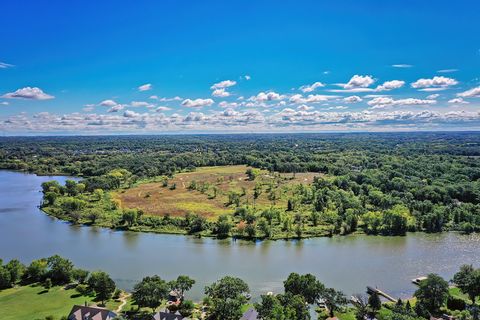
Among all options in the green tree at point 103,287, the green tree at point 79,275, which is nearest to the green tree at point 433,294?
the green tree at point 103,287

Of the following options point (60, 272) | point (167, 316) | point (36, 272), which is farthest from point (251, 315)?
point (36, 272)

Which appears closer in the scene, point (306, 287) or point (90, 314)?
point (90, 314)

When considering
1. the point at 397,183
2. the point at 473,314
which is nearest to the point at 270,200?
the point at 397,183

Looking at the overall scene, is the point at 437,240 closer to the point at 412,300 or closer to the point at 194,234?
the point at 412,300

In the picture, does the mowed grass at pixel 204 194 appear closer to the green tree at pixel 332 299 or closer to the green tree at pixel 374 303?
the green tree at pixel 332 299

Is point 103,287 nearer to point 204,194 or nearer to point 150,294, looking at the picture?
point 150,294

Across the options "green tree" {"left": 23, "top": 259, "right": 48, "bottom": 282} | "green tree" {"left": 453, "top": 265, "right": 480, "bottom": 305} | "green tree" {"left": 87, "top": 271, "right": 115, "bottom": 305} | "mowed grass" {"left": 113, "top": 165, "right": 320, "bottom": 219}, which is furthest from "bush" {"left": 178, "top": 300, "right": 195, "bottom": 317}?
"mowed grass" {"left": 113, "top": 165, "right": 320, "bottom": 219}
